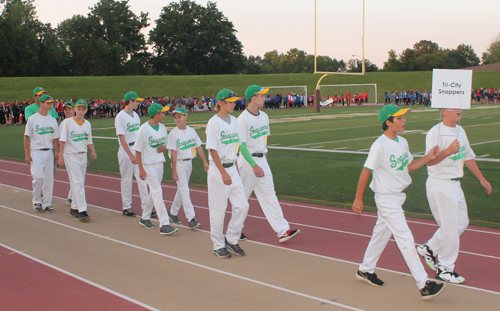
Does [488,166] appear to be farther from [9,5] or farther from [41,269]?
[9,5]

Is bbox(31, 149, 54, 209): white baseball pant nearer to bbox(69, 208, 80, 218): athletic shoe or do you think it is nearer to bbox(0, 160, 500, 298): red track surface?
bbox(69, 208, 80, 218): athletic shoe

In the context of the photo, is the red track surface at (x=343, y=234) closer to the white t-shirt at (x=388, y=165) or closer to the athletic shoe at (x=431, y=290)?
the athletic shoe at (x=431, y=290)

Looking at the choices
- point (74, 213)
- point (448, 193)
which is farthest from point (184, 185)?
point (448, 193)

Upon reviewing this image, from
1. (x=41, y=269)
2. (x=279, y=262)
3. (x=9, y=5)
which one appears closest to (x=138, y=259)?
(x=41, y=269)

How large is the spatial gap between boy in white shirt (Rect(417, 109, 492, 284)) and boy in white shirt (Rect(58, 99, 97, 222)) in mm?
5852

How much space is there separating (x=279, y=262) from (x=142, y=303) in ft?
6.42

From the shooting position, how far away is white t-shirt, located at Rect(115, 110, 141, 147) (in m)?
8.92

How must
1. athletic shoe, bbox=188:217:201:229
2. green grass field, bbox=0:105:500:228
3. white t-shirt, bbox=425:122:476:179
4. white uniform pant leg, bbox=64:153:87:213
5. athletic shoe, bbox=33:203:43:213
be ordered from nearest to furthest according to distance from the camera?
1. white t-shirt, bbox=425:122:476:179
2. athletic shoe, bbox=188:217:201:229
3. white uniform pant leg, bbox=64:153:87:213
4. athletic shoe, bbox=33:203:43:213
5. green grass field, bbox=0:105:500:228

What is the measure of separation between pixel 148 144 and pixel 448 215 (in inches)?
184

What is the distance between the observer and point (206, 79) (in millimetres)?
67750

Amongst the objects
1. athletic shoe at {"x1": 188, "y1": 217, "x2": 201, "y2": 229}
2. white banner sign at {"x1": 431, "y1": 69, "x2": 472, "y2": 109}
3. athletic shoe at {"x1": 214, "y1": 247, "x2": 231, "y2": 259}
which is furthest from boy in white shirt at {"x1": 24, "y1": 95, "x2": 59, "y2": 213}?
white banner sign at {"x1": 431, "y1": 69, "x2": 472, "y2": 109}

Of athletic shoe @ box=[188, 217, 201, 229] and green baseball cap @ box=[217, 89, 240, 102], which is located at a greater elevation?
green baseball cap @ box=[217, 89, 240, 102]

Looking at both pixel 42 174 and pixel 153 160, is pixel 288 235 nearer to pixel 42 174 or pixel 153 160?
pixel 153 160

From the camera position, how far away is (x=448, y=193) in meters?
5.43
